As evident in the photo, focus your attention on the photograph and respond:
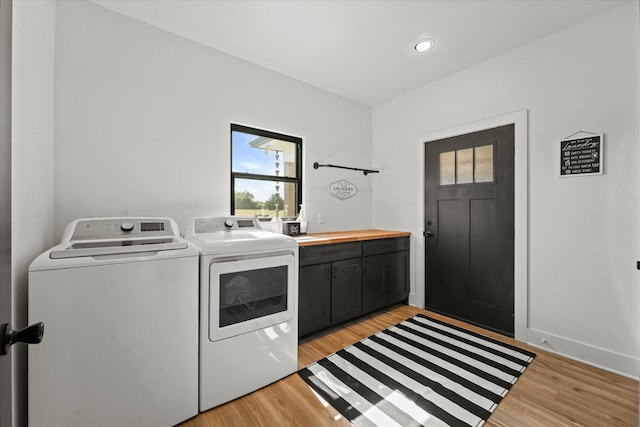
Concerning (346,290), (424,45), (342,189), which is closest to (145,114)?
(342,189)

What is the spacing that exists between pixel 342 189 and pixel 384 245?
90cm

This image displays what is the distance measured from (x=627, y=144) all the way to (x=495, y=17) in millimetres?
1316

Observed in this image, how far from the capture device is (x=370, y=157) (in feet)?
12.6

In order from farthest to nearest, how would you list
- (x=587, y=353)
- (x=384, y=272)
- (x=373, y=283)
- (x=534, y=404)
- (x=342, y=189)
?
(x=342, y=189), (x=384, y=272), (x=373, y=283), (x=587, y=353), (x=534, y=404)

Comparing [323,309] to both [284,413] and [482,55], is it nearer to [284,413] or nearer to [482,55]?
[284,413]

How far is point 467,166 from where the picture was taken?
2846 millimetres

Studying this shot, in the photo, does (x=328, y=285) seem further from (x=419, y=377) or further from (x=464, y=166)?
(x=464, y=166)

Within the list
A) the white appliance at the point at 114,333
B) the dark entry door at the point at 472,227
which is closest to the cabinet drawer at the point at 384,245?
the dark entry door at the point at 472,227

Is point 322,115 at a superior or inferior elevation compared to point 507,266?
superior

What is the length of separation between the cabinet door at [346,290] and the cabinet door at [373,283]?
0.25 feet

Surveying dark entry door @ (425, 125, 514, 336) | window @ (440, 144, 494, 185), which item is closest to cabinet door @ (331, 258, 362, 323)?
dark entry door @ (425, 125, 514, 336)

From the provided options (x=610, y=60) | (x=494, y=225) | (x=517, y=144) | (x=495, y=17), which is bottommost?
(x=494, y=225)

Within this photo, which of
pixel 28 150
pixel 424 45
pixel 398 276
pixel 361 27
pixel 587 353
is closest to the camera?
pixel 28 150

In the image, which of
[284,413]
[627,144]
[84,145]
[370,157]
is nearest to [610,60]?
[627,144]
